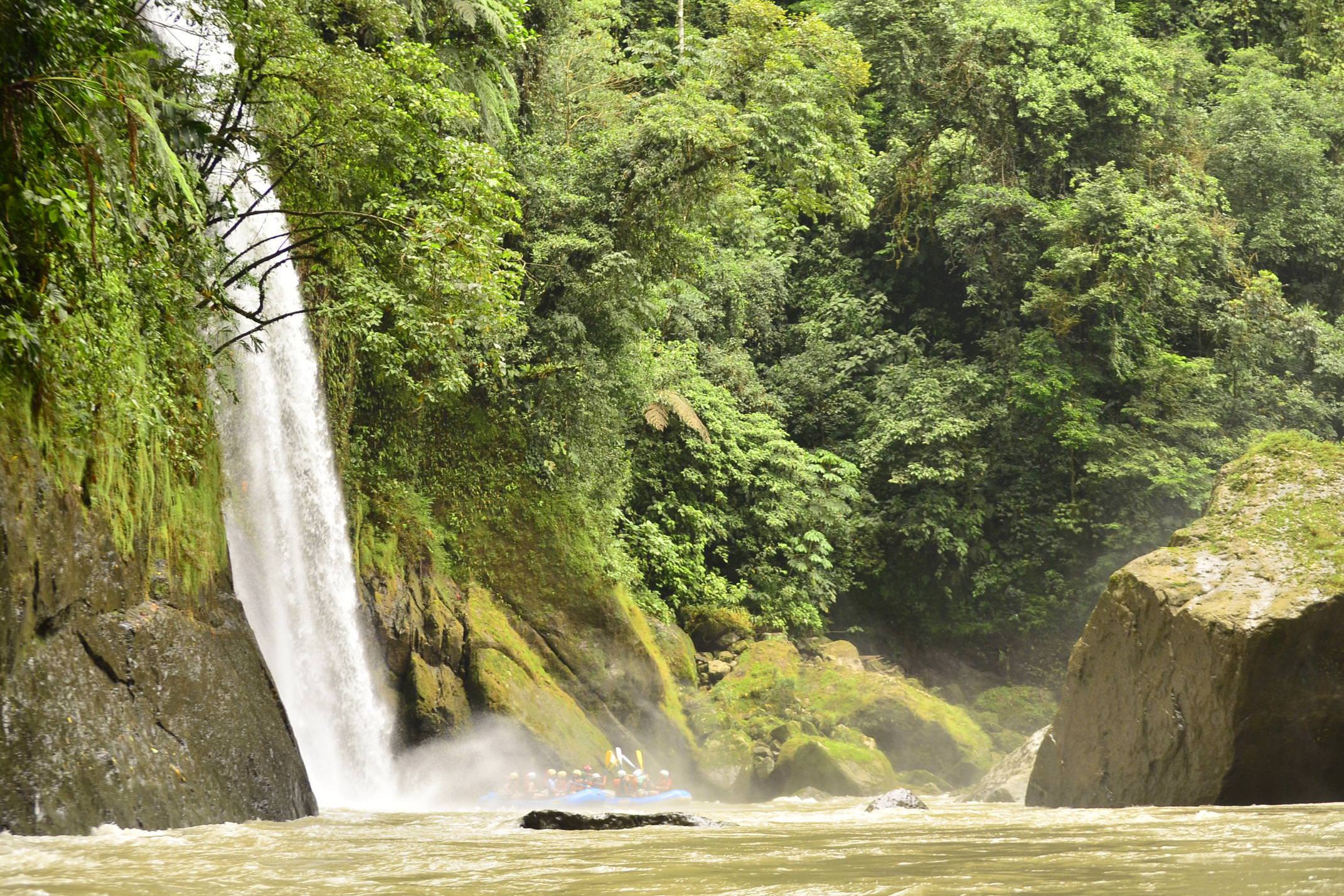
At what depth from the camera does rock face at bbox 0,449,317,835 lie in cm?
571

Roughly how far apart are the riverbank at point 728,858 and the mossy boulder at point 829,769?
7861 millimetres

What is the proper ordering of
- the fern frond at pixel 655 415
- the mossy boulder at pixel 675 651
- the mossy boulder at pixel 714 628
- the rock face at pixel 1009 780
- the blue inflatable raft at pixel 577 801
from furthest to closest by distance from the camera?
the mossy boulder at pixel 714 628 → the fern frond at pixel 655 415 → the mossy boulder at pixel 675 651 → the rock face at pixel 1009 780 → the blue inflatable raft at pixel 577 801

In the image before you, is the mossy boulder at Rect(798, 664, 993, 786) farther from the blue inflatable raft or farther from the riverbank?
the riverbank

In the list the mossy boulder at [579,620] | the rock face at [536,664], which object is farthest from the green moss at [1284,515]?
the mossy boulder at [579,620]

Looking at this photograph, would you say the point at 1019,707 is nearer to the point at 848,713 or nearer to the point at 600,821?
the point at 848,713

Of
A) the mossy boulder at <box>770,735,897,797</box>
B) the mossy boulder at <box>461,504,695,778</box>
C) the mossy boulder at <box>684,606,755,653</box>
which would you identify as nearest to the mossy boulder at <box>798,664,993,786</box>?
the mossy boulder at <box>770,735,897,797</box>

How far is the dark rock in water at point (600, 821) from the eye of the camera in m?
6.65

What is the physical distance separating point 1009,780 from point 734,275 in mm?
12375

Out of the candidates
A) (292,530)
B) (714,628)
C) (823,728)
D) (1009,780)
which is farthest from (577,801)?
(714,628)

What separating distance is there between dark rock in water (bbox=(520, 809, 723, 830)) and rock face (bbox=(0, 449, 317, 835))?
7.06 ft

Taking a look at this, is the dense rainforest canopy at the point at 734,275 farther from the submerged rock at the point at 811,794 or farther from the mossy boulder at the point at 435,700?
the submerged rock at the point at 811,794

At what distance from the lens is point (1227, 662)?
786 centimetres

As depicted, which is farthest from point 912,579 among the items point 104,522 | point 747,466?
point 104,522

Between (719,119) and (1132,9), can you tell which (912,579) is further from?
(1132,9)
